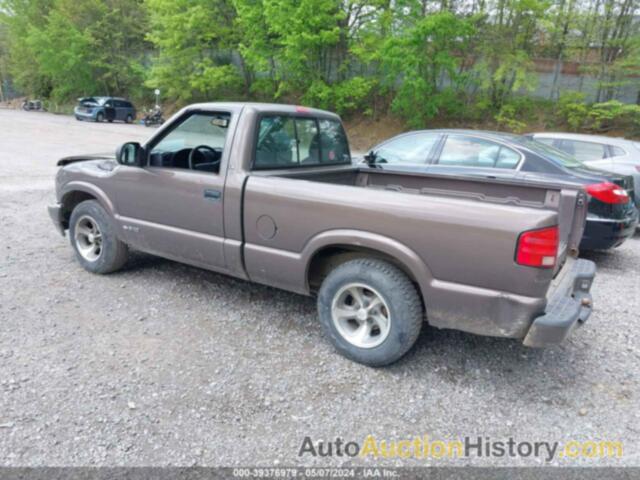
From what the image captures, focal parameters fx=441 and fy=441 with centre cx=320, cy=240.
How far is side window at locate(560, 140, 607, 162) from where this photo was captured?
25.0 ft

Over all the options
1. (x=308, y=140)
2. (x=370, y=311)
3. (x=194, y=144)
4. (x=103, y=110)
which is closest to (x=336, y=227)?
(x=370, y=311)

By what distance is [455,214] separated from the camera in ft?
8.89

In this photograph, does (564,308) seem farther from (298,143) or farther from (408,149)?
(408,149)

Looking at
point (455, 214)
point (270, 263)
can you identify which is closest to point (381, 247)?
point (455, 214)

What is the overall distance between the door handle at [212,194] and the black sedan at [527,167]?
2538mm

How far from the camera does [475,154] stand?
5.97 m

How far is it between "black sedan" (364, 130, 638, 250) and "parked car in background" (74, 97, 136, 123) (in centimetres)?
2891

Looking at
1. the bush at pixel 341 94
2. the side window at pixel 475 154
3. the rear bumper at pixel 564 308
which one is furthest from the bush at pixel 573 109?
the rear bumper at pixel 564 308

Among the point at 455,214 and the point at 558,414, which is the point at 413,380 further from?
the point at 455,214

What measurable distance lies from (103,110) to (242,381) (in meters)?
31.7

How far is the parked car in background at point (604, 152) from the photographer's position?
7391 mm

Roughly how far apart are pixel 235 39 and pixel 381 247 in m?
28.0

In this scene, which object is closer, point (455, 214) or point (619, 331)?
point (455, 214)

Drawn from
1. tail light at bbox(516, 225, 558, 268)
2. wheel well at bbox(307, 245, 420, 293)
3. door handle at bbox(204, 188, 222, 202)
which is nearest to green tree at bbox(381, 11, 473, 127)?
door handle at bbox(204, 188, 222, 202)
